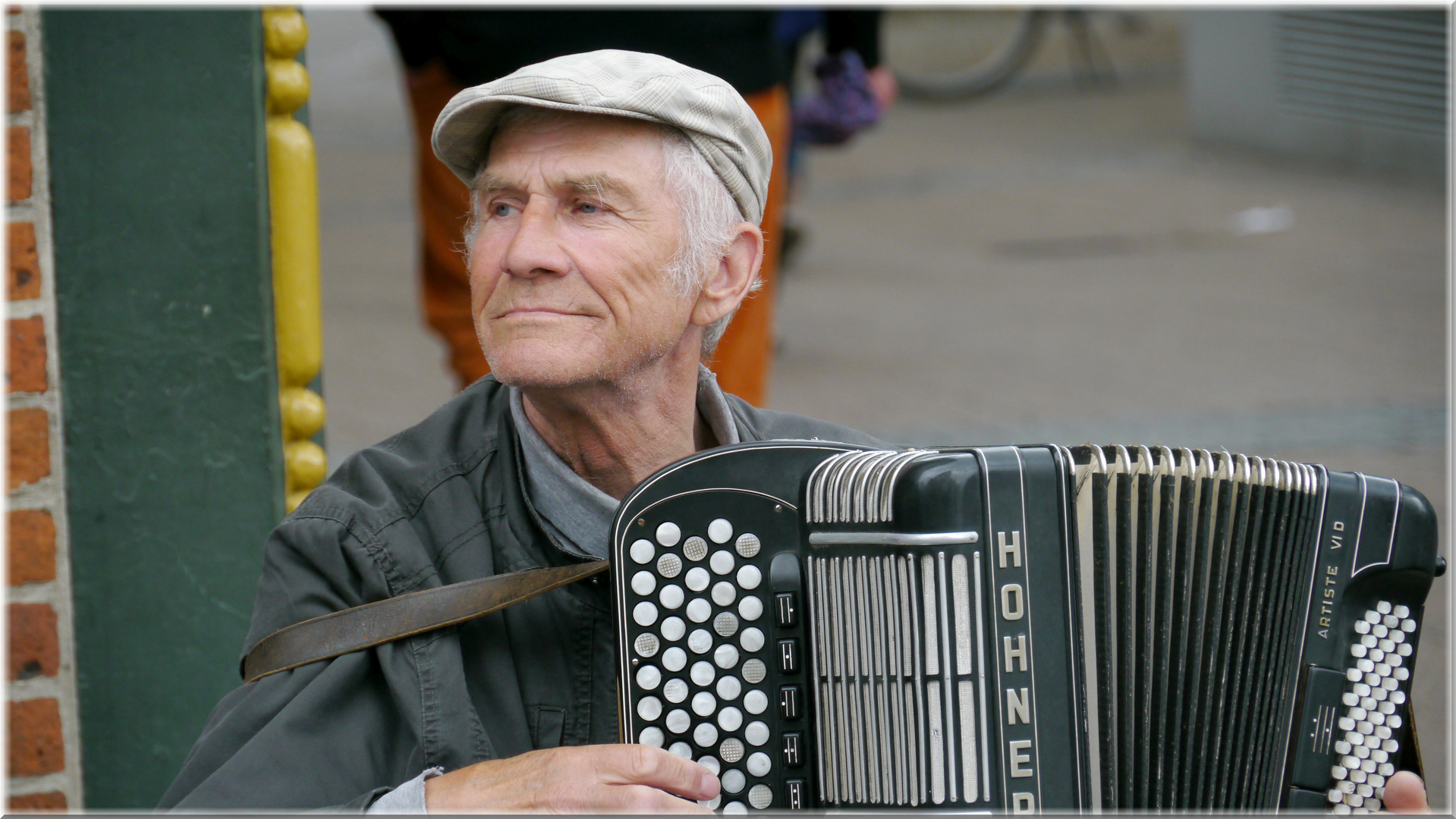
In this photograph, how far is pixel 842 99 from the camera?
15.1 feet

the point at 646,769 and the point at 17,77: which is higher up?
the point at 17,77

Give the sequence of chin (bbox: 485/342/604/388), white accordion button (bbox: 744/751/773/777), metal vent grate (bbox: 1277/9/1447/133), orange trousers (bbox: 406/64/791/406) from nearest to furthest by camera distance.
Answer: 1. white accordion button (bbox: 744/751/773/777)
2. chin (bbox: 485/342/604/388)
3. orange trousers (bbox: 406/64/791/406)
4. metal vent grate (bbox: 1277/9/1447/133)

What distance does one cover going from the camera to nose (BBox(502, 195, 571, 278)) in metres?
1.79

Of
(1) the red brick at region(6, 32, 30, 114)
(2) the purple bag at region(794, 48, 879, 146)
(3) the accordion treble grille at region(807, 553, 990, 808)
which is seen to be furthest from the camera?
(2) the purple bag at region(794, 48, 879, 146)

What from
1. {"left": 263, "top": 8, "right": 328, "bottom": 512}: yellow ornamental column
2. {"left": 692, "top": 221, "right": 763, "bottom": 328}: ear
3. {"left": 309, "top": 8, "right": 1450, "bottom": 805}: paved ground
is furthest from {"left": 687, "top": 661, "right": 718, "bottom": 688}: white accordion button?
{"left": 309, "top": 8, "right": 1450, "bottom": 805}: paved ground

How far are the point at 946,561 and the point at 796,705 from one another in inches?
9.4

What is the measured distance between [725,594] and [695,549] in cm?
6

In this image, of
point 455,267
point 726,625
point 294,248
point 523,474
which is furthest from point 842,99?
point 726,625

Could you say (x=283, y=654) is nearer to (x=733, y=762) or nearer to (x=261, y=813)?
(x=261, y=813)

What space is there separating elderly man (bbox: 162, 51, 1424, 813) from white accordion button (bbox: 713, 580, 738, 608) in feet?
0.58

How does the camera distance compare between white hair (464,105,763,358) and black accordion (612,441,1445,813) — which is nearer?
black accordion (612,441,1445,813)

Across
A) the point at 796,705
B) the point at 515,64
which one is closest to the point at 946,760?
the point at 796,705

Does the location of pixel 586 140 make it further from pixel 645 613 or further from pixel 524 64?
pixel 524 64

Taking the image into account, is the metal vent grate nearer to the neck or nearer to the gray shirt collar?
the neck
